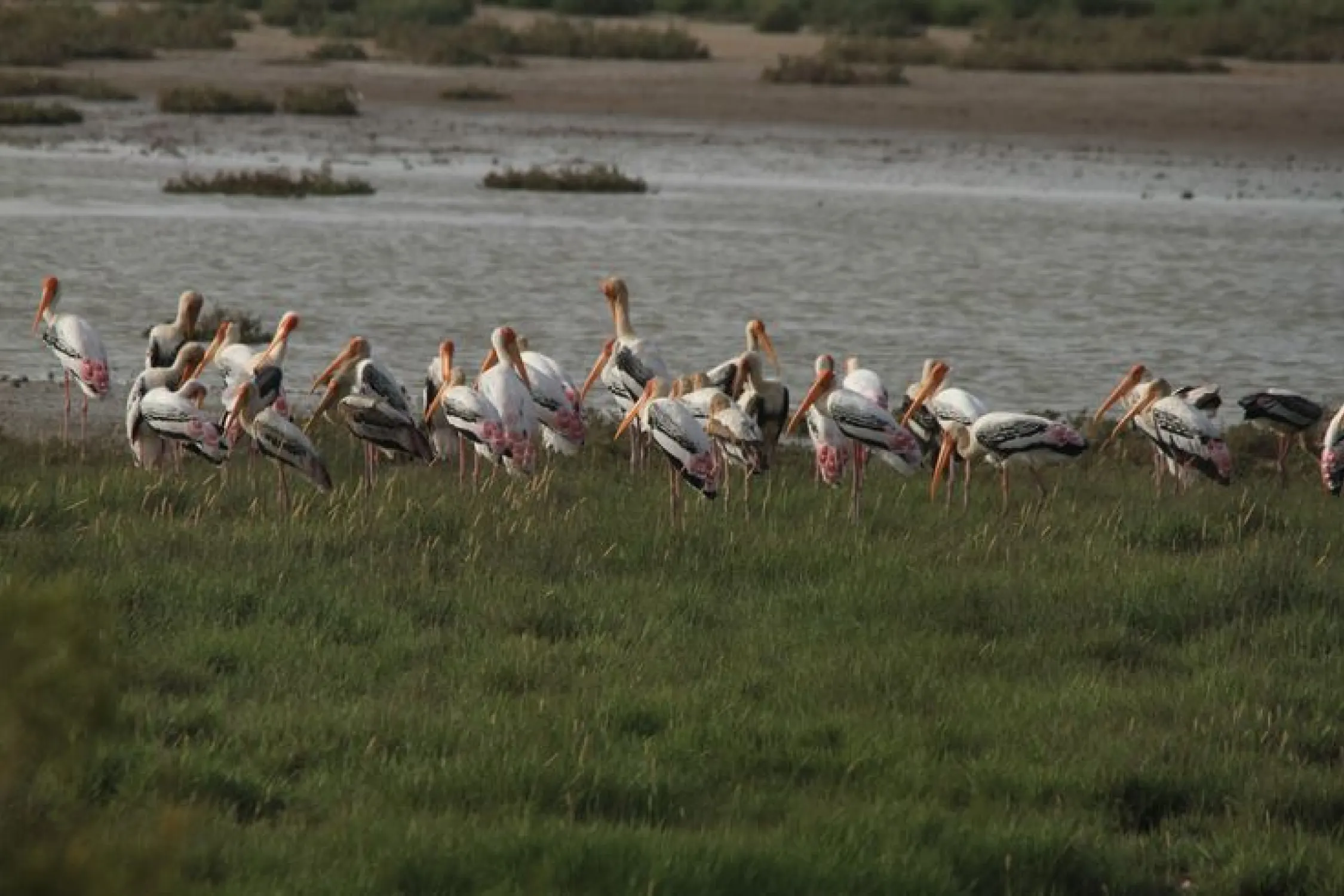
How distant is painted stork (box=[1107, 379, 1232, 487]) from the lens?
42.5 feet

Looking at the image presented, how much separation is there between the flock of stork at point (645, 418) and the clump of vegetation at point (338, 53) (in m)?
34.2

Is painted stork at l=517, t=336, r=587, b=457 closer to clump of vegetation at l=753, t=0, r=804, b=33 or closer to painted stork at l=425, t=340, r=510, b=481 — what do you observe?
painted stork at l=425, t=340, r=510, b=481

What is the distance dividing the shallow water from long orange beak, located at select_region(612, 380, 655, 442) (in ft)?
15.1

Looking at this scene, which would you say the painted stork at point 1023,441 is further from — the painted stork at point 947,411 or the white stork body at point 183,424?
the white stork body at point 183,424

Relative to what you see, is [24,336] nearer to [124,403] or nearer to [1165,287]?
[124,403]

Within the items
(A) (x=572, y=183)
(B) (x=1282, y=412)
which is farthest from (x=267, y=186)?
(B) (x=1282, y=412)

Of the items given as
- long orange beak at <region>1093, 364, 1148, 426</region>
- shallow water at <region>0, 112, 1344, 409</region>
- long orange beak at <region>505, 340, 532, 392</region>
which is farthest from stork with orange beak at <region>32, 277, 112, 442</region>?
long orange beak at <region>1093, 364, 1148, 426</region>

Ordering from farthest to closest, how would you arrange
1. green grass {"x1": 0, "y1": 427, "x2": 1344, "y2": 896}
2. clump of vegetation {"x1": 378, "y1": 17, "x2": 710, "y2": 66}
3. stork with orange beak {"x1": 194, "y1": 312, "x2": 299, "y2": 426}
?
clump of vegetation {"x1": 378, "y1": 17, "x2": 710, "y2": 66}, stork with orange beak {"x1": 194, "y1": 312, "x2": 299, "y2": 426}, green grass {"x1": 0, "y1": 427, "x2": 1344, "y2": 896}

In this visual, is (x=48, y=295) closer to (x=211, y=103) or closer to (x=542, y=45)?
(x=211, y=103)

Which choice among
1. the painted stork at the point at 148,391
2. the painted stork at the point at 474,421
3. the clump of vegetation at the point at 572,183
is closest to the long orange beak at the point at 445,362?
the painted stork at the point at 474,421

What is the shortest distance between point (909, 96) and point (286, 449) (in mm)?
32480

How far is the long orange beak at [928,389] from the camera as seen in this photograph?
13.7 m

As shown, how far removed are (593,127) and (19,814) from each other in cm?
3416

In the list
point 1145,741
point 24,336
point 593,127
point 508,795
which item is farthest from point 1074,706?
point 593,127
